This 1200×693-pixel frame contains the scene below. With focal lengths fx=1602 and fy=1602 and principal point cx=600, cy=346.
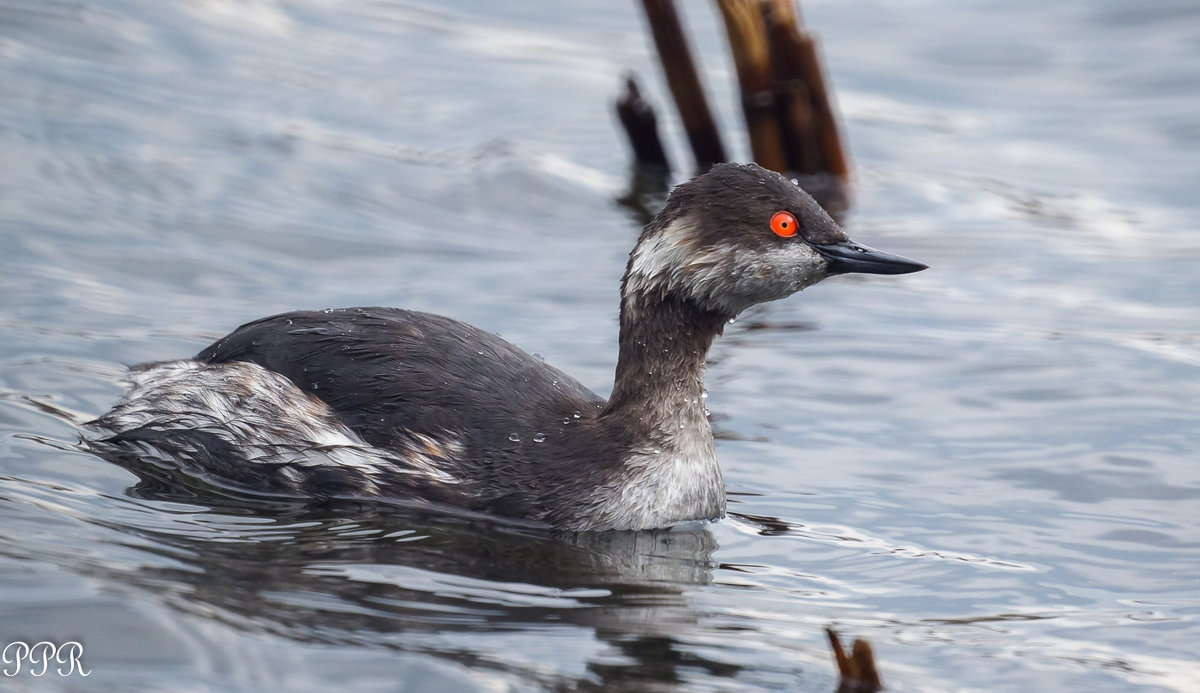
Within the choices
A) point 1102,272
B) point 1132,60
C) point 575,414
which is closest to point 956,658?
point 575,414

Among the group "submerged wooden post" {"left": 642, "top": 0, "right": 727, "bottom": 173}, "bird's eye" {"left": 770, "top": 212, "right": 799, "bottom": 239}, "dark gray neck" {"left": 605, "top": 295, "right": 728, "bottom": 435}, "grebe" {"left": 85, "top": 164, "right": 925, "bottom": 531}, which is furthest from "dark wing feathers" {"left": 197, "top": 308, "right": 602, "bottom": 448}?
"submerged wooden post" {"left": 642, "top": 0, "right": 727, "bottom": 173}

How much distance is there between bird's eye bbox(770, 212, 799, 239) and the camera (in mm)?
6555

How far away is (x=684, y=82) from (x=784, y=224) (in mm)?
4733

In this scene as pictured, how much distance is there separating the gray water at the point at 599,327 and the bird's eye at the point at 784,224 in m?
1.22

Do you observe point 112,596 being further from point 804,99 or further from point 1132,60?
point 1132,60

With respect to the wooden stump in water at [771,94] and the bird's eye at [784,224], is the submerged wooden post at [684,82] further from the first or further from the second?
the bird's eye at [784,224]

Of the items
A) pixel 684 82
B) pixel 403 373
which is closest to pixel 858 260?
pixel 403 373

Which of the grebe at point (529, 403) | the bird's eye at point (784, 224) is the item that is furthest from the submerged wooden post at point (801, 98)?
the bird's eye at point (784, 224)

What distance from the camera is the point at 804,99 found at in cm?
1115

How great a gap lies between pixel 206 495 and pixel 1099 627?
3.53 m

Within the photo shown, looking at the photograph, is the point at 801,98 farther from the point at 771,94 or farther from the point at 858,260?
the point at 858,260

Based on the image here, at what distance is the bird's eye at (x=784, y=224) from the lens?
655 centimetres

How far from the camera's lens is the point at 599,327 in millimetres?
9406

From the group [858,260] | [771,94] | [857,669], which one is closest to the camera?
[857,669]
